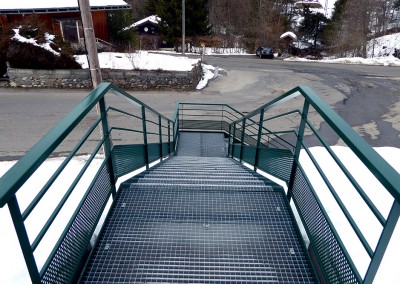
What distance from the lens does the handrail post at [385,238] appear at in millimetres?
1284

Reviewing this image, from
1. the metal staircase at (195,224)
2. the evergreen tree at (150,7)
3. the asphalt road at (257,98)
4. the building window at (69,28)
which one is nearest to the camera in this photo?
the metal staircase at (195,224)

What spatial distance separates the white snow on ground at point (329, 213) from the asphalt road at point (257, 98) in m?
3.64

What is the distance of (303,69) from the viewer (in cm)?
2175

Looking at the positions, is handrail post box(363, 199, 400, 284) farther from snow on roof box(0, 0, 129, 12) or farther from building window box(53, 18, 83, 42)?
snow on roof box(0, 0, 129, 12)


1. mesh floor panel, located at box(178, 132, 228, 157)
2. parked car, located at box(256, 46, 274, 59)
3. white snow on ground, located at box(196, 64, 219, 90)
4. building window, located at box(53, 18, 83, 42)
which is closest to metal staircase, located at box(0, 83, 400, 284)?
mesh floor panel, located at box(178, 132, 228, 157)

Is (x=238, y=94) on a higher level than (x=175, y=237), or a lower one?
lower

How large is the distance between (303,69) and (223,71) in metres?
6.39

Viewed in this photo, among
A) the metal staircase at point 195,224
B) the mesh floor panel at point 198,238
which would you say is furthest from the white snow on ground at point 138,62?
the mesh floor panel at point 198,238

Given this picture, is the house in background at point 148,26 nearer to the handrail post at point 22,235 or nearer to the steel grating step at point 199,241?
the steel grating step at point 199,241

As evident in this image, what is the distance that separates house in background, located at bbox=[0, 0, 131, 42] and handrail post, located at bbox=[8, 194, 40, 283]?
1802 cm

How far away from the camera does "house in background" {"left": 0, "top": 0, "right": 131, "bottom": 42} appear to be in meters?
17.0

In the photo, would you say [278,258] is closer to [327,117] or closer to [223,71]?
[327,117]

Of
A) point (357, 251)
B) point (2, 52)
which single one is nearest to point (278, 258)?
point (357, 251)

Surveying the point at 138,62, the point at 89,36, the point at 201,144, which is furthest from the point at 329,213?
the point at 138,62
